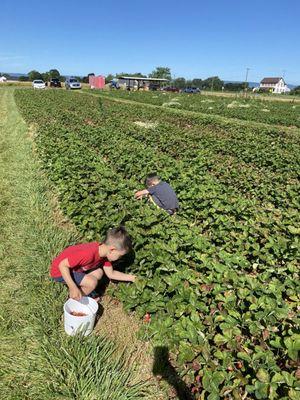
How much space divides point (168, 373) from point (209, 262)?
1.14m

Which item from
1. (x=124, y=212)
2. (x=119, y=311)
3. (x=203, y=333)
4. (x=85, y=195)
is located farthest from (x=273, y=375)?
(x=85, y=195)

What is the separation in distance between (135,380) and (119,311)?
0.93m

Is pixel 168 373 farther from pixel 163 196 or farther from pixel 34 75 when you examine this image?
pixel 34 75

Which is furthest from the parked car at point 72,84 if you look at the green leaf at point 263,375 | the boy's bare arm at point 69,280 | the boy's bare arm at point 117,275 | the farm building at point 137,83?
the green leaf at point 263,375

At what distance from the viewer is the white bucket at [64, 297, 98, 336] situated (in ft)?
11.0

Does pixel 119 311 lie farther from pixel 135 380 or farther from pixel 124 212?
pixel 124 212

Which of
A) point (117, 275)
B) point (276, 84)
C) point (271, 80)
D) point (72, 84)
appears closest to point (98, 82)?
point (72, 84)

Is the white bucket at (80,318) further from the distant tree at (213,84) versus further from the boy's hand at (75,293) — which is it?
the distant tree at (213,84)

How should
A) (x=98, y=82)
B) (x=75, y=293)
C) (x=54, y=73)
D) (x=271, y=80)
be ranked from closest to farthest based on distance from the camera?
1. (x=75, y=293)
2. (x=98, y=82)
3. (x=54, y=73)
4. (x=271, y=80)

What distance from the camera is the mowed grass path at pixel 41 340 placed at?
9.50ft

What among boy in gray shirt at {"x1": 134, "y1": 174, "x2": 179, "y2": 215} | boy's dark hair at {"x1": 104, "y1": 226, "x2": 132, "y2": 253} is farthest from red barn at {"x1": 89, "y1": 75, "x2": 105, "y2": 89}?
boy's dark hair at {"x1": 104, "y1": 226, "x2": 132, "y2": 253}

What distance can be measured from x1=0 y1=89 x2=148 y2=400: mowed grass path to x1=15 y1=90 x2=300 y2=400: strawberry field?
1.51 feet

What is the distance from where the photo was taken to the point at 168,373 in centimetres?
312

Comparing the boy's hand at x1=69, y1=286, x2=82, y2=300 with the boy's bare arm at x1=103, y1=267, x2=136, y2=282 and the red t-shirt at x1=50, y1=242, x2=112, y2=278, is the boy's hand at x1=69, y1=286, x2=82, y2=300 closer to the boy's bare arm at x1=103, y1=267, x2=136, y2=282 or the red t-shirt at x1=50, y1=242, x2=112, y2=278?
the red t-shirt at x1=50, y1=242, x2=112, y2=278
